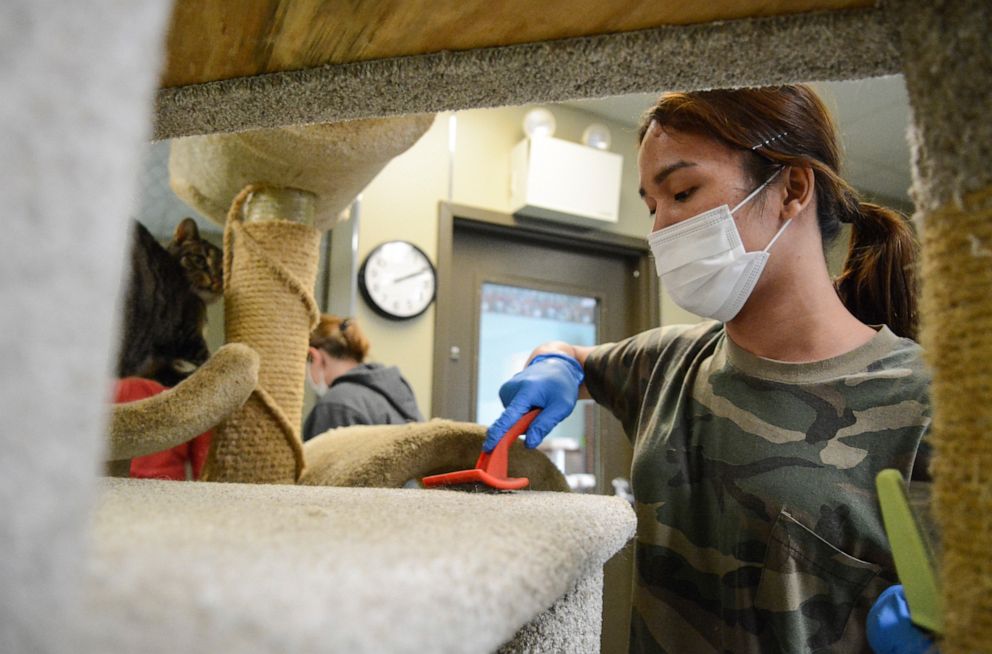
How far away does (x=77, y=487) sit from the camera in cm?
14

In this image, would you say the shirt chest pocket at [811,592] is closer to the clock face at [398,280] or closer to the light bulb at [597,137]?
the clock face at [398,280]

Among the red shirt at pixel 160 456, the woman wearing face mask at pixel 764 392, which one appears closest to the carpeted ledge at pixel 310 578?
the woman wearing face mask at pixel 764 392

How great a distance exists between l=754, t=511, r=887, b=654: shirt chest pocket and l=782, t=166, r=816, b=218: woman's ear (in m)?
0.41

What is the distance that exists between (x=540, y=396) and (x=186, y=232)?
1111 mm

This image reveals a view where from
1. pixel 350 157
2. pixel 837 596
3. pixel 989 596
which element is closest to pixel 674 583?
pixel 837 596

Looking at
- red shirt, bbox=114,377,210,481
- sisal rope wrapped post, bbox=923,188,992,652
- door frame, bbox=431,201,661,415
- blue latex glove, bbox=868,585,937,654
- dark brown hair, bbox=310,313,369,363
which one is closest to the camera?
sisal rope wrapped post, bbox=923,188,992,652

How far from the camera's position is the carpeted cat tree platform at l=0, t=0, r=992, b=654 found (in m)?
0.14

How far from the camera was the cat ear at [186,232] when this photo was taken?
5.23 feet

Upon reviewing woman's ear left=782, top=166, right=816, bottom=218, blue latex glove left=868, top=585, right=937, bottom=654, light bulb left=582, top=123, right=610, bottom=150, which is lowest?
blue latex glove left=868, top=585, right=937, bottom=654

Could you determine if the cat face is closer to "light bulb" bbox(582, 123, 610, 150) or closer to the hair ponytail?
the hair ponytail

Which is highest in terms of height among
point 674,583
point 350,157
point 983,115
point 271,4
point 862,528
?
point 350,157

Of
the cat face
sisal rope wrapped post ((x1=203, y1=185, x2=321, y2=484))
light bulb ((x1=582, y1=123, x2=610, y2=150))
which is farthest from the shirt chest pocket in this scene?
light bulb ((x1=582, y1=123, x2=610, y2=150))

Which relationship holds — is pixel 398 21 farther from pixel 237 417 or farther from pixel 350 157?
pixel 237 417

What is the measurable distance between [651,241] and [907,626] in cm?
59
